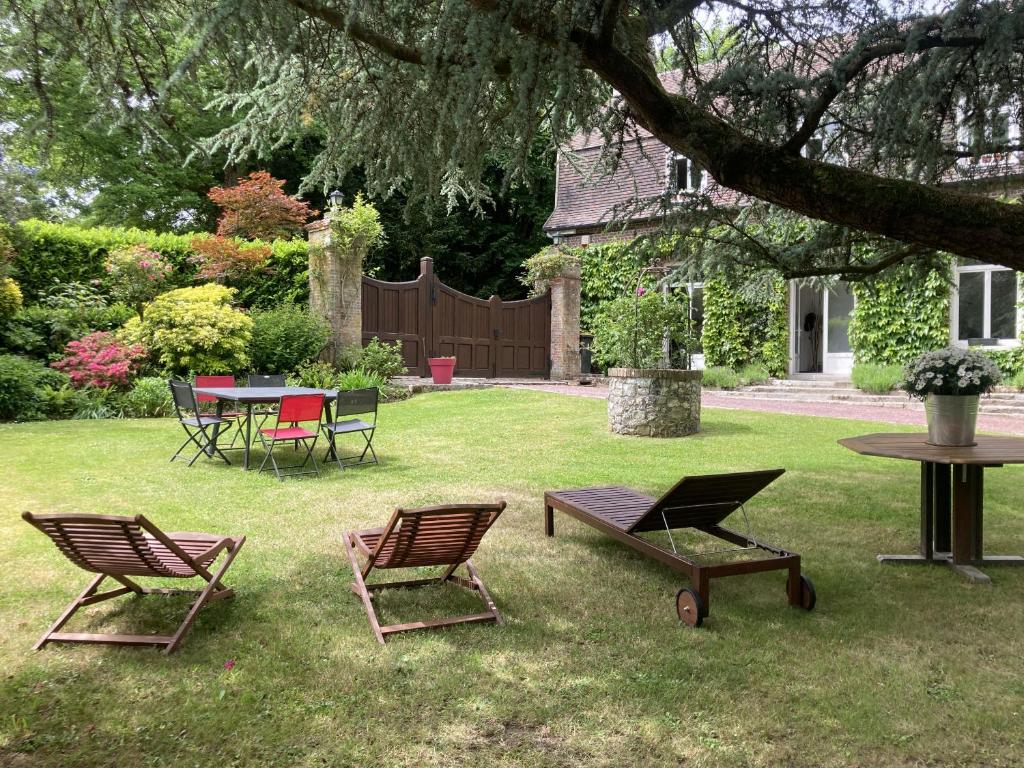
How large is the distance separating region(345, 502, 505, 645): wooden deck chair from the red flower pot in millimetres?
11221

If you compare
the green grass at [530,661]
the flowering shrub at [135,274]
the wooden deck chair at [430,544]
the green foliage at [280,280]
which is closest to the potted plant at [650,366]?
the green grass at [530,661]

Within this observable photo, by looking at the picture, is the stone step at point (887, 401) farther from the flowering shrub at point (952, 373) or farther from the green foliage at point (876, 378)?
the flowering shrub at point (952, 373)

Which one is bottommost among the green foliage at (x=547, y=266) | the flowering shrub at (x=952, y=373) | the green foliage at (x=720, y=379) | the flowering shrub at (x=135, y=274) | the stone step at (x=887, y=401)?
the stone step at (x=887, y=401)

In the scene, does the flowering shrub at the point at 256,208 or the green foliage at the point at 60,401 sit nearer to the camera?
the green foliage at the point at 60,401

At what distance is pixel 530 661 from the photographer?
321 centimetres

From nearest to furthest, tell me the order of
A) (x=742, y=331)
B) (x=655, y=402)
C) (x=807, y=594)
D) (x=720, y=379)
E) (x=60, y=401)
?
1. (x=807, y=594)
2. (x=655, y=402)
3. (x=60, y=401)
4. (x=720, y=379)
5. (x=742, y=331)

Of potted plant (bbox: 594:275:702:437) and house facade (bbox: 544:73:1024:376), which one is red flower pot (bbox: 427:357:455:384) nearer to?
house facade (bbox: 544:73:1024:376)

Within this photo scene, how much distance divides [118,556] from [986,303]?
624 inches

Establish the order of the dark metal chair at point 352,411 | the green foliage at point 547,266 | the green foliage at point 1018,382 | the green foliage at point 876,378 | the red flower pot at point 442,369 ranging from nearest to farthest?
1. the dark metal chair at point 352,411
2. the green foliage at point 1018,382
3. the green foliage at point 876,378
4. the red flower pot at point 442,369
5. the green foliage at point 547,266

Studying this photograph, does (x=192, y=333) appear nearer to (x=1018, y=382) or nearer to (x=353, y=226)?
(x=353, y=226)

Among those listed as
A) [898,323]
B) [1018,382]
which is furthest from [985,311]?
[1018,382]

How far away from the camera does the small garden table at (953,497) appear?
14.4ft

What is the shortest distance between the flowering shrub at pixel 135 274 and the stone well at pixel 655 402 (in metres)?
8.94

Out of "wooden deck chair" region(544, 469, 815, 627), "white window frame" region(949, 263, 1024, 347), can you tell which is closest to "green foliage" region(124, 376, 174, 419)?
"wooden deck chair" region(544, 469, 815, 627)
